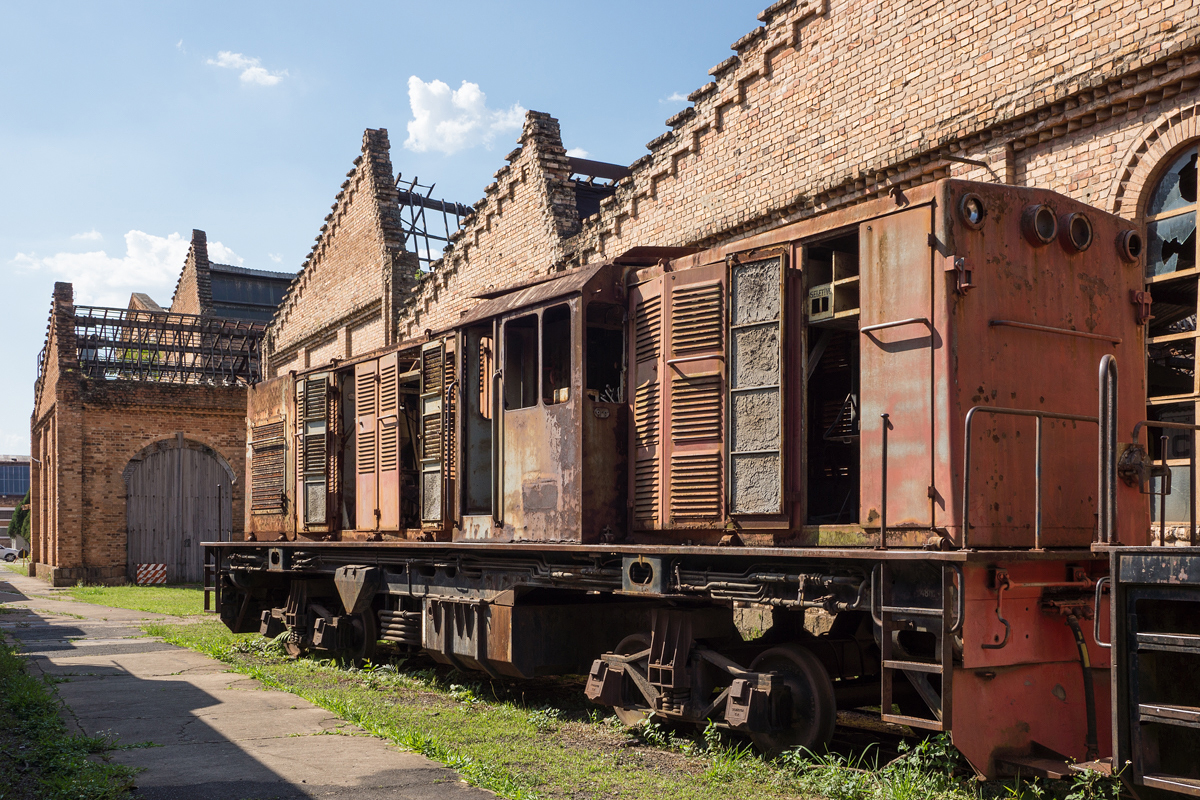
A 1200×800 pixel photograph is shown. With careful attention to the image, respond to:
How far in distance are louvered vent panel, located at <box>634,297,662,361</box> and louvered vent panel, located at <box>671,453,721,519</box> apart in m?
0.89

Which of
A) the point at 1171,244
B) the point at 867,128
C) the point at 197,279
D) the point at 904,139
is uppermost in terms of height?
the point at 197,279

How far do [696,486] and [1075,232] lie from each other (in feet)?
9.70

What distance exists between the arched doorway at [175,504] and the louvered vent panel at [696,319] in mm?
22688

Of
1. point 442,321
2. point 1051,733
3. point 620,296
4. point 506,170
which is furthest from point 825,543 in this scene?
point 442,321

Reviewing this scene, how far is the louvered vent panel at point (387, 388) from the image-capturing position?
1166cm

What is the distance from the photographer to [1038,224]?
6441 mm

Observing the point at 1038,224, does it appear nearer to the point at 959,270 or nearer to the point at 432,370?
the point at 959,270

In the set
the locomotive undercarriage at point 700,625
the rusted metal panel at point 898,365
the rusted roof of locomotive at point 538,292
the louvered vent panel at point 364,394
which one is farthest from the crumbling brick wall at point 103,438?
the rusted metal panel at point 898,365

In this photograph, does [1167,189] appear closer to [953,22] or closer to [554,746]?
[953,22]

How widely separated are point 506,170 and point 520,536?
31.8 ft

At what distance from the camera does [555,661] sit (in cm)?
879

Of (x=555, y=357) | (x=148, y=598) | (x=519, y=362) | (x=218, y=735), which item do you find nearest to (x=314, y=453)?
(x=519, y=362)

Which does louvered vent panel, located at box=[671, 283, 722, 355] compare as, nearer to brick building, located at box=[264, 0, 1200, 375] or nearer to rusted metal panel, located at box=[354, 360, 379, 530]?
brick building, located at box=[264, 0, 1200, 375]

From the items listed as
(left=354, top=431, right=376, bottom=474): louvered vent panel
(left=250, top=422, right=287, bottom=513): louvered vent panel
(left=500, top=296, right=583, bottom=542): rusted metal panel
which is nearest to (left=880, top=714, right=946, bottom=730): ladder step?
(left=500, top=296, right=583, bottom=542): rusted metal panel
